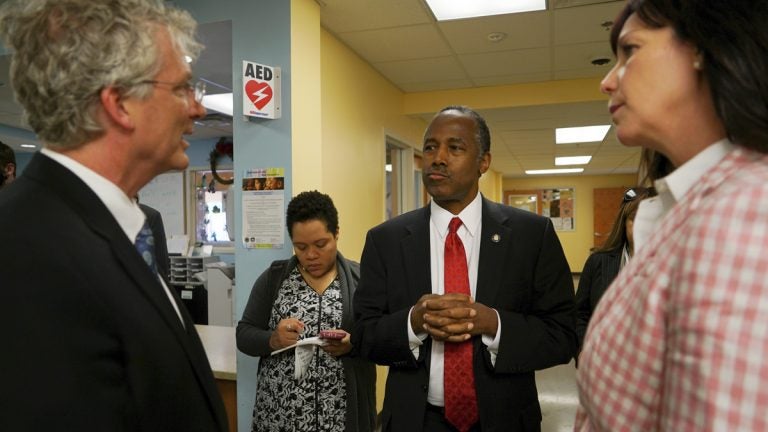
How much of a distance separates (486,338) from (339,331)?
660mm

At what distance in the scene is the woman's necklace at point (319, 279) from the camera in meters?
2.11

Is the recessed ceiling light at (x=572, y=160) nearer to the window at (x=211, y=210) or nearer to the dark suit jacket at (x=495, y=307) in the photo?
the window at (x=211, y=210)

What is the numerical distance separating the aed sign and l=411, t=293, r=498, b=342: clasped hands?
1.67 m

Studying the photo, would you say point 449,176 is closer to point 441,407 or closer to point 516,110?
point 441,407

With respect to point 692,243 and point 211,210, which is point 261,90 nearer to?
point 692,243

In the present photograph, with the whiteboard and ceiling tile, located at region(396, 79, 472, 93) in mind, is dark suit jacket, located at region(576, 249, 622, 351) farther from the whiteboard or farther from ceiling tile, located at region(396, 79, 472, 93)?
the whiteboard

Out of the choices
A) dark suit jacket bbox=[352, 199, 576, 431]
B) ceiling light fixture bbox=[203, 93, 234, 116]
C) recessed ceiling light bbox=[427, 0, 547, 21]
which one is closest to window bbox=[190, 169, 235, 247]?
ceiling light fixture bbox=[203, 93, 234, 116]

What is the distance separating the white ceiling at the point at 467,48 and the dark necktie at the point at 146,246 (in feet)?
7.57

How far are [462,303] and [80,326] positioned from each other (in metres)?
0.92

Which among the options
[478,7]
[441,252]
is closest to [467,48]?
[478,7]

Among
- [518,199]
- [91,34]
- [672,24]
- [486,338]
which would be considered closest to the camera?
[672,24]

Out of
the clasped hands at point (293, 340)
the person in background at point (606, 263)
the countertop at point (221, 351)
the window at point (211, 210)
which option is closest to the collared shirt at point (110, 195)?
the clasped hands at point (293, 340)

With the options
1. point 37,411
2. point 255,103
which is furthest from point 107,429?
point 255,103

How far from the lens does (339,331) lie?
1895mm
